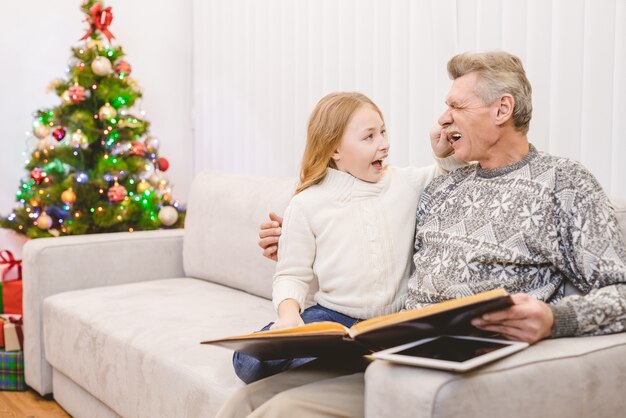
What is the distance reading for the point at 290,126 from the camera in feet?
12.0

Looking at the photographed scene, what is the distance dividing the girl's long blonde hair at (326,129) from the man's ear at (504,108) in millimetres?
309

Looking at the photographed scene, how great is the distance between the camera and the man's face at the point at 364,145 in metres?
Answer: 1.83

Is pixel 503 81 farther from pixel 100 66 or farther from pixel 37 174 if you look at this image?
pixel 37 174

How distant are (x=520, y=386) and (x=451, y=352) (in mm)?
121

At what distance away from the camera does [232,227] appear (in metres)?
2.87

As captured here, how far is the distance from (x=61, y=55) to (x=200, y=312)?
7.44 feet

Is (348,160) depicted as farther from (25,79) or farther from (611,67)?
(25,79)

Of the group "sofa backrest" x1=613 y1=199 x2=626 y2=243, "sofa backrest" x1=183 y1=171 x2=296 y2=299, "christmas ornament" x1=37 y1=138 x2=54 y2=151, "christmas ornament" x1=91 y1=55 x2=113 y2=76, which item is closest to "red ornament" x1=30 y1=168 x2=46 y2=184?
"christmas ornament" x1=37 y1=138 x2=54 y2=151

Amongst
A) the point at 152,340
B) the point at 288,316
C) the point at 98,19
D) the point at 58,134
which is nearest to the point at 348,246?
the point at 288,316

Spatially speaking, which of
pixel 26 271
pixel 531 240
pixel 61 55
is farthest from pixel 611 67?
pixel 61 55

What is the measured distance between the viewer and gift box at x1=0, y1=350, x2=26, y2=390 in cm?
306

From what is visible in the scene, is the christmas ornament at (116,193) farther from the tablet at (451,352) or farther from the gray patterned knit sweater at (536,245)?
the tablet at (451,352)

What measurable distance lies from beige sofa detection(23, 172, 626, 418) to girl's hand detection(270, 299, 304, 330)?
22 centimetres

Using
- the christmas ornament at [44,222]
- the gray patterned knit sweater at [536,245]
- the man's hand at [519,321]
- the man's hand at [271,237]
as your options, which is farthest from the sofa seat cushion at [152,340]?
the christmas ornament at [44,222]
